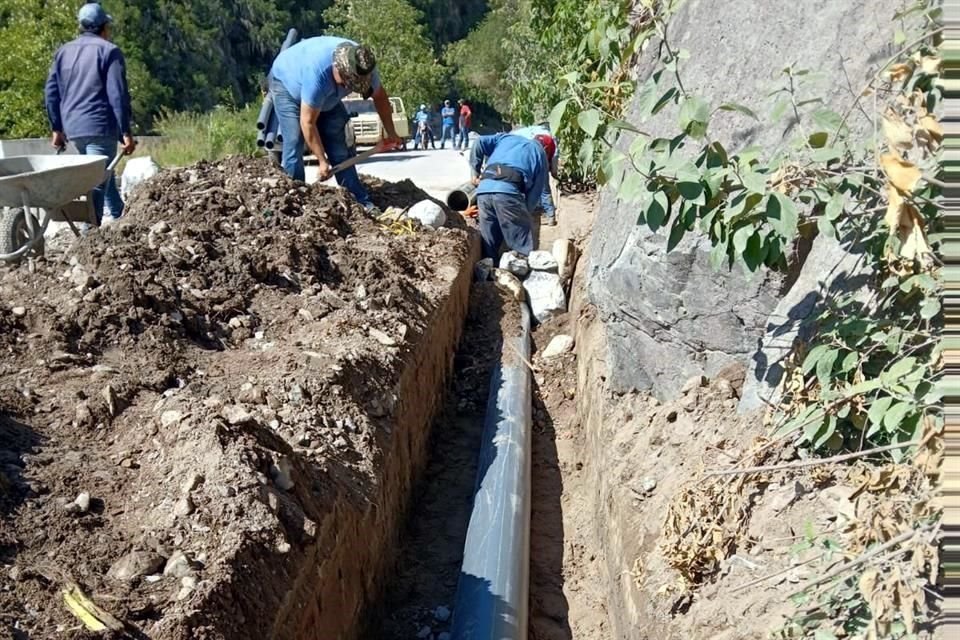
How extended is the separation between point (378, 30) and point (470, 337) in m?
31.2

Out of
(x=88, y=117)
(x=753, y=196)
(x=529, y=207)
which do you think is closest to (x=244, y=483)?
(x=753, y=196)

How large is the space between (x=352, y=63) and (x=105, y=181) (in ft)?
6.87

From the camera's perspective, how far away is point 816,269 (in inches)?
126

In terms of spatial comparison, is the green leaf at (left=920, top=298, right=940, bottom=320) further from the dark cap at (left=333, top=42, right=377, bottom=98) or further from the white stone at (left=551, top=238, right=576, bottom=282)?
the white stone at (left=551, top=238, right=576, bottom=282)

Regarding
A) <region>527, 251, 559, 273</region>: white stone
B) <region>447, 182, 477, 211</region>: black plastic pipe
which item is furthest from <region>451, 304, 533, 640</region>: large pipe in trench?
<region>447, 182, 477, 211</region>: black plastic pipe

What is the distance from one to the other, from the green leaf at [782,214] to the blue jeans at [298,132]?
5128 mm

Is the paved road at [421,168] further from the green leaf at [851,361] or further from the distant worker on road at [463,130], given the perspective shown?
the green leaf at [851,361]

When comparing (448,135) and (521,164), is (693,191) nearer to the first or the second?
(521,164)

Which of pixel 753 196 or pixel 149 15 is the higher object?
pixel 149 15

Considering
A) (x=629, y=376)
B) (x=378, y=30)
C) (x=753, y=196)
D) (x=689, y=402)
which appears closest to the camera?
(x=753, y=196)

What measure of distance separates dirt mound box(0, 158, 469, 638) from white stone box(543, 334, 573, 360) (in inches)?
41.4

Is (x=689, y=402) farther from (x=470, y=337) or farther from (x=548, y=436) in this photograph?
(x=470, y=337)

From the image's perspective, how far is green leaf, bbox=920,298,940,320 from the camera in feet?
7.38

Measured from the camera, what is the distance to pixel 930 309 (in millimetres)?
2264
